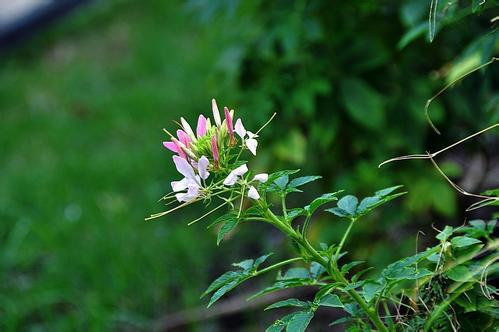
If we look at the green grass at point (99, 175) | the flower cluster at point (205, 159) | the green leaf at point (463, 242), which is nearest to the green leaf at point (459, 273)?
the green leaf at point (463, 242)

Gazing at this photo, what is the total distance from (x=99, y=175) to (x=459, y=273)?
105 inches

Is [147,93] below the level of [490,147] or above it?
above

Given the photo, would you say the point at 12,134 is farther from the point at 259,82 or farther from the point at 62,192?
the point at 259,82

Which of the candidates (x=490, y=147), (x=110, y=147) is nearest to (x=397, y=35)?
(x=490, y=147)

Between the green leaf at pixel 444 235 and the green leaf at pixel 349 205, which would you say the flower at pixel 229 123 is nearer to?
the green leaf at pixel 349 205

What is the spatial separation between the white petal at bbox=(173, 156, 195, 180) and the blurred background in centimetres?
51

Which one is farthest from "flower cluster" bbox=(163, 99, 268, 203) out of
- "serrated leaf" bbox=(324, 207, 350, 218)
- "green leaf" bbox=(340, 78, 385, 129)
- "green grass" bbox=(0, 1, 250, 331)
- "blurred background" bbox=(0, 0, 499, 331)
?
"green grass" bbox=(0, 1, 250, 331)

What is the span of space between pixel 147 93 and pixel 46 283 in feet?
6.67

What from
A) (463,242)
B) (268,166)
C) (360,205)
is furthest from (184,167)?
(268,166)

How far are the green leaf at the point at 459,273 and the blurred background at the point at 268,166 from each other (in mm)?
393

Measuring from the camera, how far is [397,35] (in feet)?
6.77

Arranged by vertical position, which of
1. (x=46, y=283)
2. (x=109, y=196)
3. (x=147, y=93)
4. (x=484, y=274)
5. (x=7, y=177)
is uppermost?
(x=147, y=93)

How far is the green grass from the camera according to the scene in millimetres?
2426

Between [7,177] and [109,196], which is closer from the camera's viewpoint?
[109,196]
